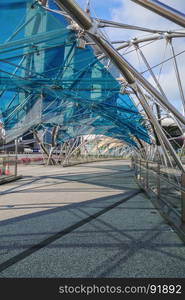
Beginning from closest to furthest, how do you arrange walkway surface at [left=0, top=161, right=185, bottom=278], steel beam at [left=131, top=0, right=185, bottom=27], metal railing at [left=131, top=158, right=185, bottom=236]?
walkway surface at [left=0, top=161, right=185, bottom=278], steel beam at [left=131, top=0, right=185, bottom=27], metal railing at [left=131, top=158, right=185, bottom=236]

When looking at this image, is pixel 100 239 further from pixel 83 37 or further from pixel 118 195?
pixel 83 37

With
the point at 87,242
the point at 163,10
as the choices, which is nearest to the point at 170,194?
the point at 87,242

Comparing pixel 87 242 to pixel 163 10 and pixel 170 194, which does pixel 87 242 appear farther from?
pixel 163 10

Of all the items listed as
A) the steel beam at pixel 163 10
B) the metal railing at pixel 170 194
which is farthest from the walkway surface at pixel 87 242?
the steel beam at pixel 163 10

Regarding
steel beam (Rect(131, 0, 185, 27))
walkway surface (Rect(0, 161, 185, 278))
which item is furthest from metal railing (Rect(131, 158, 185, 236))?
steel beam (Rect(131, 0, 185, 27))

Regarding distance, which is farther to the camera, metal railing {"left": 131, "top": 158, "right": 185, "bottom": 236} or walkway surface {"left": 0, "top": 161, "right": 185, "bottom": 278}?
metal railing {"left": 131, "top": 158, "right": 185, "bottom": 236}

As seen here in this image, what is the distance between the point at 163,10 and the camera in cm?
558

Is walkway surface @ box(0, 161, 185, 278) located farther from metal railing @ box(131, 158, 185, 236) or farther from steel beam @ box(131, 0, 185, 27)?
steel beam @ box(131, 0, 185, 27)

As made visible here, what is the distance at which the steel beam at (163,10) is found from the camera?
538 cm

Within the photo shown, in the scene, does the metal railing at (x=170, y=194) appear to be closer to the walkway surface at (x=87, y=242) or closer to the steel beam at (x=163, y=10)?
the walkway surface at (x=87, y=242)

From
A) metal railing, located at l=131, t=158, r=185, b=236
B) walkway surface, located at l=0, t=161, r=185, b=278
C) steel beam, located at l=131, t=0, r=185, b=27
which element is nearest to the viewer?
walkway surface, located at l=0, t=161, r=185, b=278

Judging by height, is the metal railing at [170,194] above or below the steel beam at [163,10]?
below

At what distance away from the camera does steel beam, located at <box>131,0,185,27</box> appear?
5.38 meters

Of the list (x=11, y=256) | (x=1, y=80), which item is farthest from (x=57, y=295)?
(x=1, y=80)
